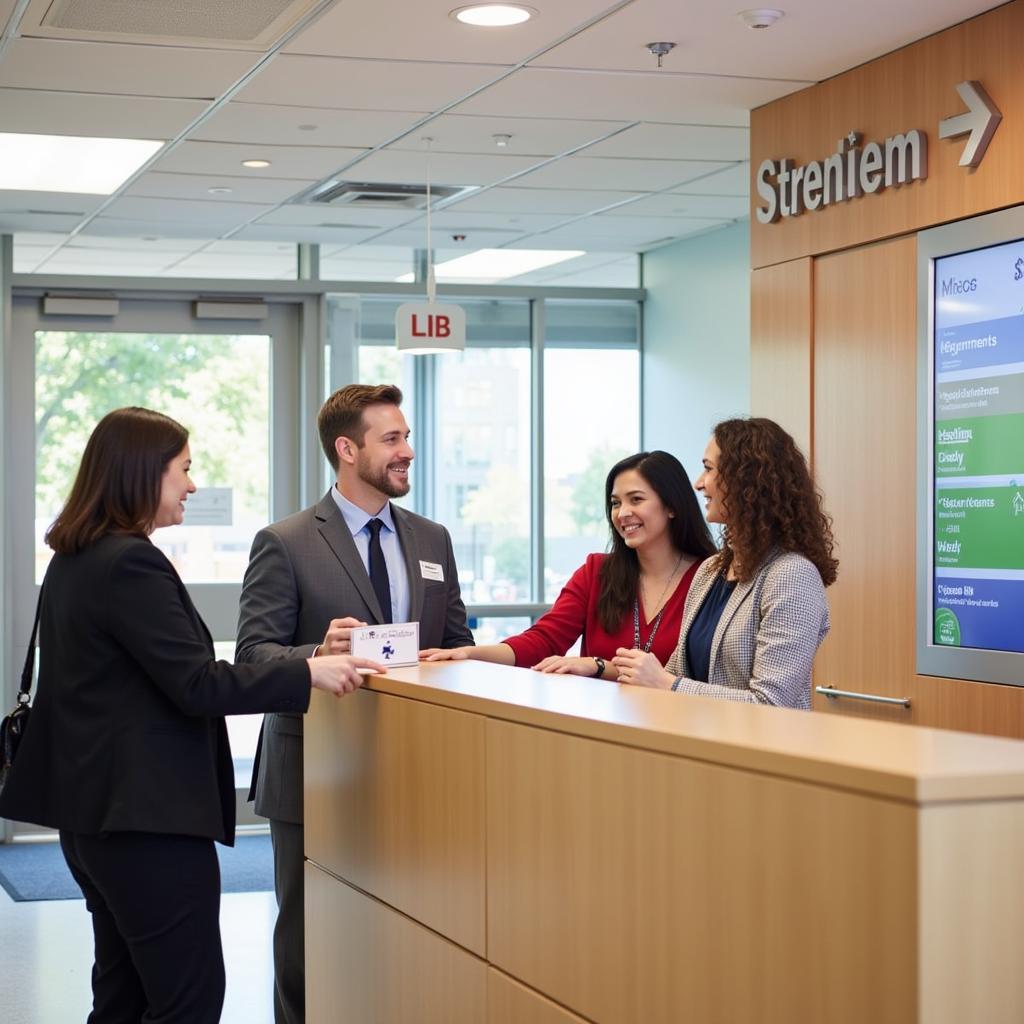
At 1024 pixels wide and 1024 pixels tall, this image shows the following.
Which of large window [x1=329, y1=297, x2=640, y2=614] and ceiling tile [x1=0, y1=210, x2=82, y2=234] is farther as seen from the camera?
large window [x1=329, y1=297, x2=640, y2=614]

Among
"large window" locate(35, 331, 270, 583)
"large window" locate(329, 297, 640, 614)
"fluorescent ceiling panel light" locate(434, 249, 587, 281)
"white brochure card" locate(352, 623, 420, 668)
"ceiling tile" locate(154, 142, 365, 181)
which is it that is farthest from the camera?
"large window" locate(329, 297, 640, 614)

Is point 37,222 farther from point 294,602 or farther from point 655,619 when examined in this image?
point 655,619

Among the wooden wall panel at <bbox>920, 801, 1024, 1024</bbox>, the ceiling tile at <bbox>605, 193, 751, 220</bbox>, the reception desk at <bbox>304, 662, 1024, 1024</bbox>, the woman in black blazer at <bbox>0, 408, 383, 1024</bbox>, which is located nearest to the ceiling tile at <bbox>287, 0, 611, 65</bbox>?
the woman in black blazer at <bbox>0, 408, 383, 1024</bbox>

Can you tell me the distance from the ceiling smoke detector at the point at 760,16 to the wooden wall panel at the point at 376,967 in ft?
8.81

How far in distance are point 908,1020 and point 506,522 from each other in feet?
24.8

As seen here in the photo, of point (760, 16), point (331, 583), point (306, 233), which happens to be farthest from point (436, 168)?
point (331, 583)

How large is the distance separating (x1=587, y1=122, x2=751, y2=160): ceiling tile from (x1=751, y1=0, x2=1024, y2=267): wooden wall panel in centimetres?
41

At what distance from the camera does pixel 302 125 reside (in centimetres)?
579

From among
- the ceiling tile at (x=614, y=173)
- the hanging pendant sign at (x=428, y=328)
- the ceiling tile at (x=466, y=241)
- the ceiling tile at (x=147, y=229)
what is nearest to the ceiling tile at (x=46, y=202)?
the ceiling tile at (x=147, y=229)

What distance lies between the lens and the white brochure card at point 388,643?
3189mm

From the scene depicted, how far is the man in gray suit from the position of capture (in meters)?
3.69

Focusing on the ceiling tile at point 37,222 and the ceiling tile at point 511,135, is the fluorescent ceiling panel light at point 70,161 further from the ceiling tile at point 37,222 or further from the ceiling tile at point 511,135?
the ceiling tile at point 511,135

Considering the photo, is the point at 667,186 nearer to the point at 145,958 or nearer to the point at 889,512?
the point at 889,512

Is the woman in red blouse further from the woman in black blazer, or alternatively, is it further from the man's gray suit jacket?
the woman in black blazer
